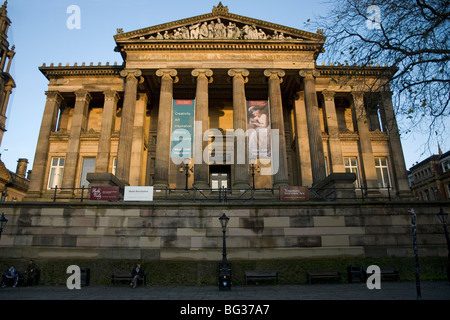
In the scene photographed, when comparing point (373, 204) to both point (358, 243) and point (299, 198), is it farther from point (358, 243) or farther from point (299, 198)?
point (299, 198)

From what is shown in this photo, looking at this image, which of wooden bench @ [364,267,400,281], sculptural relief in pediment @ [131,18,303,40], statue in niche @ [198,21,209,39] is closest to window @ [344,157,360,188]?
sculptural relief in pediment @ [131,18,303,40]

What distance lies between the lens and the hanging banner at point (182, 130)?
78.1ft

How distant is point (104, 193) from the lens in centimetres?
1805

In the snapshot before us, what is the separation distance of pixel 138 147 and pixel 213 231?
1487 cm

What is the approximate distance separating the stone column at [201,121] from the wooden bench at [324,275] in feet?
34.7

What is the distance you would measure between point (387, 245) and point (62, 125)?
106ft

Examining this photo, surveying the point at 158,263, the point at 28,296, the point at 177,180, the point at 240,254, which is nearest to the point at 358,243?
the point at 240,254

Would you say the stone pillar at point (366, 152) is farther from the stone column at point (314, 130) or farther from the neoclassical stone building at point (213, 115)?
the stone column at point (314, 130)

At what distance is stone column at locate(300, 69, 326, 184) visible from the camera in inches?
971

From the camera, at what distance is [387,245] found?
55.0ft

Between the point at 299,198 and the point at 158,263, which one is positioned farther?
the point at 299,198

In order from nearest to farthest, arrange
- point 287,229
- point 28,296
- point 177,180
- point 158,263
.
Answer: point 28,296 < point 158,263 < point 287,229 < point 177,180

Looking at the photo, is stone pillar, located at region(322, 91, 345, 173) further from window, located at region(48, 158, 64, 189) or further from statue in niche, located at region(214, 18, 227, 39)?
window, located at region(48, 158, 64, 189)

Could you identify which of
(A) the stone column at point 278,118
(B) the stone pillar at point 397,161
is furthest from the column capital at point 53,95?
(B) the stone pillar at point 397,161
